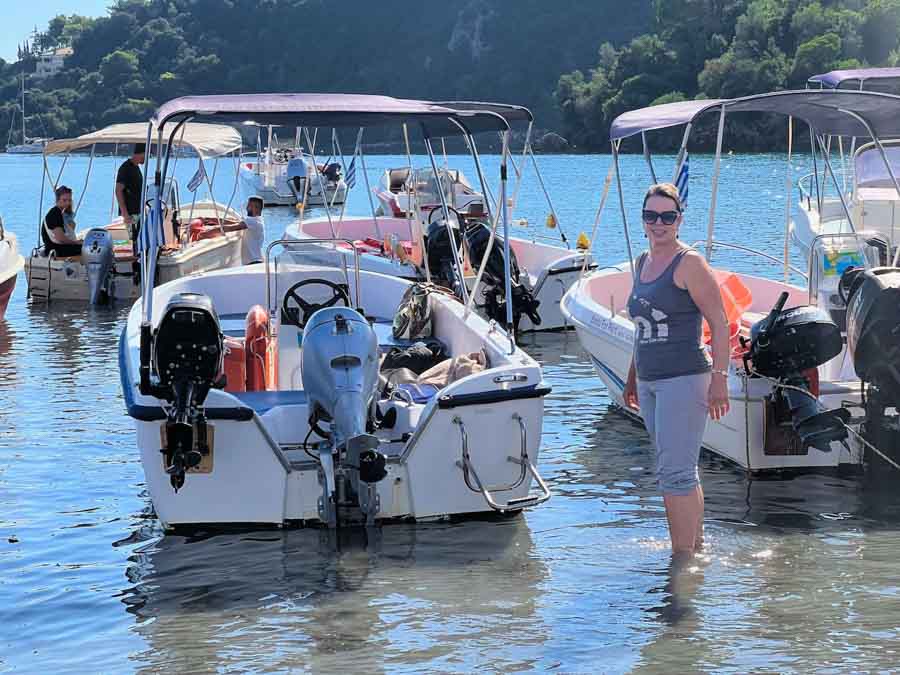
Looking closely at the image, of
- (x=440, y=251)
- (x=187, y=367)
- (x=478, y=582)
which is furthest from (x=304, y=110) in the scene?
(x=440, y=251)

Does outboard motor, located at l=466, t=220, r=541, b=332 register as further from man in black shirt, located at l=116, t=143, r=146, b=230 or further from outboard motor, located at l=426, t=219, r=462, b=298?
man in black shirt, located at l=116, t=143, r=146, b=230

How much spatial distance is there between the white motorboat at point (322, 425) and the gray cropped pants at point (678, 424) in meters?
0.83

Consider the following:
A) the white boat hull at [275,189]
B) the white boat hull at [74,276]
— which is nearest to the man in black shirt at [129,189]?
the white boat hull at [74,276]

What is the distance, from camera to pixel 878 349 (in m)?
7.36

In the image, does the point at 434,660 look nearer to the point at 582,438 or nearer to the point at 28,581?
the point at 28,581

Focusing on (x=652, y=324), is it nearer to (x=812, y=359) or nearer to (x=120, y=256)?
(x=812, y=359)

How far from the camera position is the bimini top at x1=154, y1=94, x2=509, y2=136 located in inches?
279

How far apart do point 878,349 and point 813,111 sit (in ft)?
7.29

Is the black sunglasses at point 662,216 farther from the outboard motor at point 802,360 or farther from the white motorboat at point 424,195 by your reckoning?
the white motorboat at point 424,195

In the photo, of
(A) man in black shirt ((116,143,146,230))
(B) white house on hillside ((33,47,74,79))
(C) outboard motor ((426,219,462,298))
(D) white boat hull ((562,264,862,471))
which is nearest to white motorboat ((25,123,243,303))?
(A) man in black shirt ((116,143,146,230))

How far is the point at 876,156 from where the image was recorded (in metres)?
13.6

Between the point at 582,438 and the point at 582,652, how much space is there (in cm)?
416

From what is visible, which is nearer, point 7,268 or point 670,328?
point 670,328

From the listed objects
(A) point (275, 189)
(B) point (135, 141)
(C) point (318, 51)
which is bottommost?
(A) point (275, 189)
